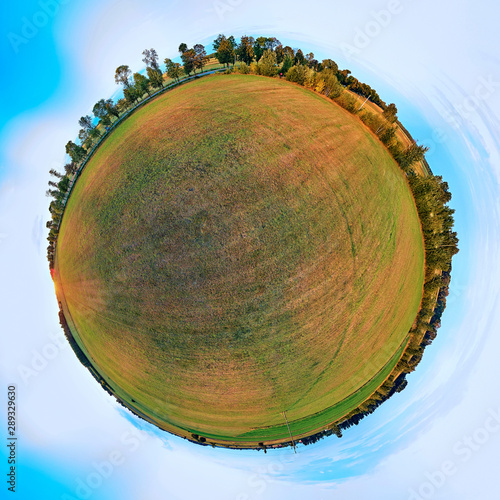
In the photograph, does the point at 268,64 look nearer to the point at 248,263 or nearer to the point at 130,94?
the point at 130,94


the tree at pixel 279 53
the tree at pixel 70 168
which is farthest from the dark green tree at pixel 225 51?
the tree at pixel 70 168

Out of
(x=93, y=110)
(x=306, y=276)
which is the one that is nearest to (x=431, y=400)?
(x=306, y=276)

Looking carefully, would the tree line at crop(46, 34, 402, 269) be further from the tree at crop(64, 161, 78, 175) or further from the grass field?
the grass field

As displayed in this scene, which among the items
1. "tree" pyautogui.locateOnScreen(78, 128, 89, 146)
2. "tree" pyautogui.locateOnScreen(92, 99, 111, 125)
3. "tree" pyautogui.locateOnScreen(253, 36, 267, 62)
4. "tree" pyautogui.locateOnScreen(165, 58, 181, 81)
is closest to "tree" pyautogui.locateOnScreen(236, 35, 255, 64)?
"tree" pyautogui.locateOnScreen(253, 36, 267, 62)

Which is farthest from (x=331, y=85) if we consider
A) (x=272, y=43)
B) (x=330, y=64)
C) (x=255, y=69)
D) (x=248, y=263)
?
(x=248, y=263)

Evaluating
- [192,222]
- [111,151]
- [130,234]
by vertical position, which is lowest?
[192,222]

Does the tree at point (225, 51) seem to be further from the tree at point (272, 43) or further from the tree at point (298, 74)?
the tree at point (298, 74)

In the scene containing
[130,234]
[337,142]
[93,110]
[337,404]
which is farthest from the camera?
[93,110]

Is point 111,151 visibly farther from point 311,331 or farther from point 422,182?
point 422,182
